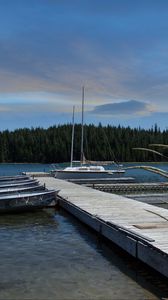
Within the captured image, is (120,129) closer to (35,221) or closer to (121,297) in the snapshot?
(35,221)

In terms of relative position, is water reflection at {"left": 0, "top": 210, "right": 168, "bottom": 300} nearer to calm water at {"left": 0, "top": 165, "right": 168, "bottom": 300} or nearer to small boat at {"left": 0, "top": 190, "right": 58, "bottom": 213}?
calm water at {"left": 0, "top": 165, "right": 168, "bottom": 300}

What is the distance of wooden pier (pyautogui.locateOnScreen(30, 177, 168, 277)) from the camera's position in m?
12.3

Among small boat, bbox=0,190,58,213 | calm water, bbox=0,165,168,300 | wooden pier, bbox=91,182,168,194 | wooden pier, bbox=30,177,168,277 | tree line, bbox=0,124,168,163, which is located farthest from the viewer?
tree line, bbox=0,124,168,163

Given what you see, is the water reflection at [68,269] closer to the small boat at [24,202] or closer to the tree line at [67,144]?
the small boat at [24,202]

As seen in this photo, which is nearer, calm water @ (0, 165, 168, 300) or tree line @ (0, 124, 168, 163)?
calm water @ (0, 165, 168, 300)

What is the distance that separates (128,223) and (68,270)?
3936mm

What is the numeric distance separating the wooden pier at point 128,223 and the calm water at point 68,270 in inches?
17.3

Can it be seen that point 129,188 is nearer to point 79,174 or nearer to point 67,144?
point 79,174

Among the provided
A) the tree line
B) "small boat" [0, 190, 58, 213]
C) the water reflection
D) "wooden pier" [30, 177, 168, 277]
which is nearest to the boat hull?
"wooden pier" [30, 177, 168, 277]

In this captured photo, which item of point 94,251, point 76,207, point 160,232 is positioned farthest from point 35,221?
point 160,232

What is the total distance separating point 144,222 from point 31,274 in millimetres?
5236

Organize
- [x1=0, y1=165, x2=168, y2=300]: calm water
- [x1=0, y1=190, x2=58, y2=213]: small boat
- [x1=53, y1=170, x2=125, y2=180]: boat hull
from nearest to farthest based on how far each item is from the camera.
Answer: [x1=0, y1=165, x2=168, y2=300]: calm water < [x1=0, y1=190, x2=58, y2=213]: small boat < [x1=53, y1=170, x2=125, y2=180]: boat hull

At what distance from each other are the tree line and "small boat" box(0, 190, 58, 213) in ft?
381

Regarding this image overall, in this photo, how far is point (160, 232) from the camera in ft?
46.5
